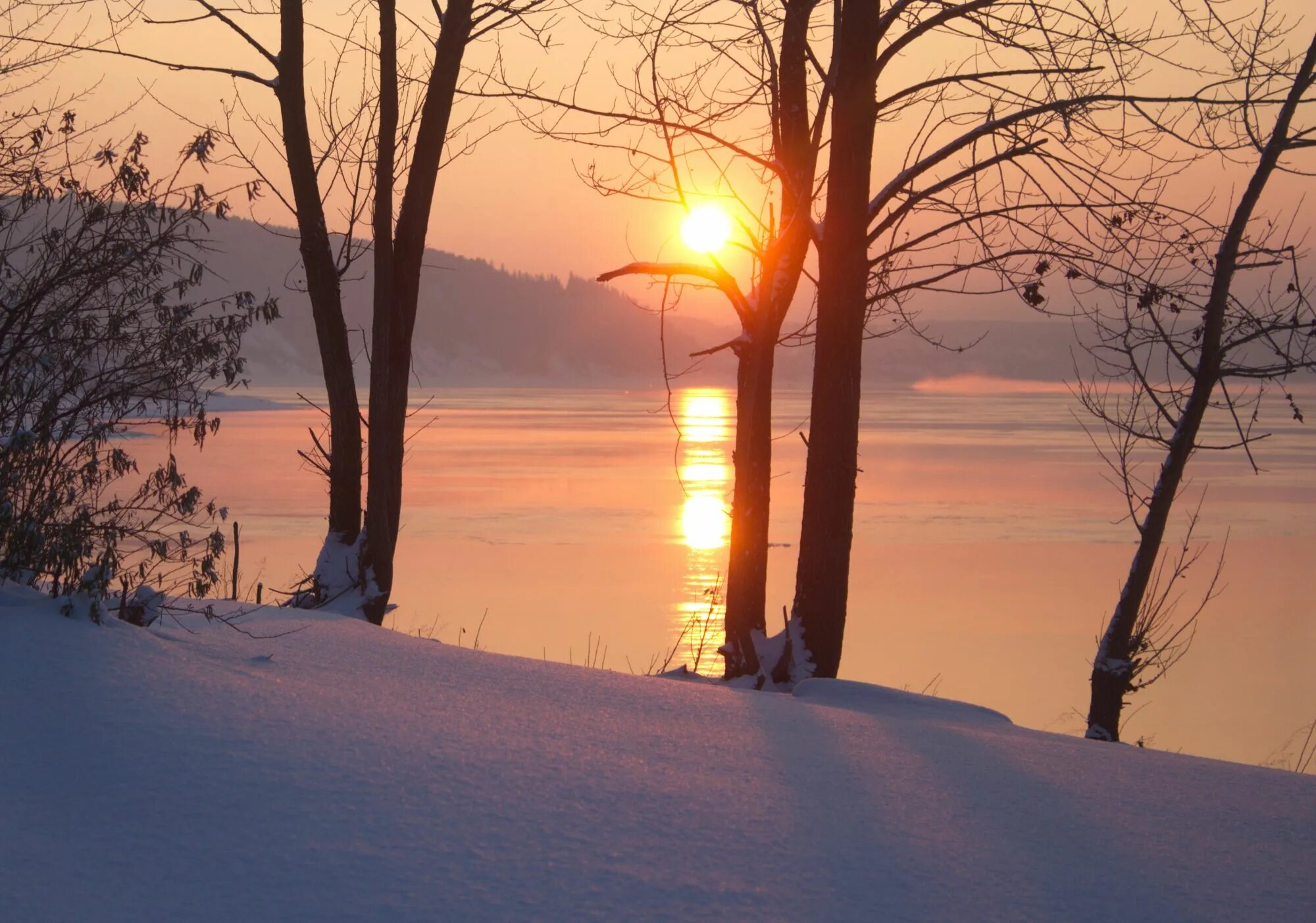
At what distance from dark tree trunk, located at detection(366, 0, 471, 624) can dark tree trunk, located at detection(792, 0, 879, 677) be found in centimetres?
309

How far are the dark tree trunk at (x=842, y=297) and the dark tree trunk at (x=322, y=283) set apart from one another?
12.0 feet

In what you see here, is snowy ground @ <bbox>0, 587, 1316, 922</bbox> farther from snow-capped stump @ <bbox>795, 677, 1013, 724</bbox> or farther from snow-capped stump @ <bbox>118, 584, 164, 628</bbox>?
snow-capped stump @ <bbox>795, 677, 1013, 724</bbox>

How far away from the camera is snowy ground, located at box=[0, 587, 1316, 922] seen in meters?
3.21

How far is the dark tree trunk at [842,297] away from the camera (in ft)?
28.7

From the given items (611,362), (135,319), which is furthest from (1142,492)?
(611,362)

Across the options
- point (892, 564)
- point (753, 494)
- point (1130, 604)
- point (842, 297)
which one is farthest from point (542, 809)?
point (892, 564)

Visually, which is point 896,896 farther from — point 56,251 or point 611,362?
point 611,362

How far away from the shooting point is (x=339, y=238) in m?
11.3

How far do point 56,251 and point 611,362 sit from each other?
146 meters

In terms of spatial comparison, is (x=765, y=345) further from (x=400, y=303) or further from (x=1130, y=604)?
(x=1130, y=604)

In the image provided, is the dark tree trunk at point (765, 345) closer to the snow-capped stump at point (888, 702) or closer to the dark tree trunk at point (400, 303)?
the snow-capped stump at point (888, 702)

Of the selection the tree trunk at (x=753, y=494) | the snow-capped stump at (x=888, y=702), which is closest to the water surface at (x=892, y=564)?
the tree trunk at (x=753, y=494)

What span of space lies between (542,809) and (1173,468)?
7574mm

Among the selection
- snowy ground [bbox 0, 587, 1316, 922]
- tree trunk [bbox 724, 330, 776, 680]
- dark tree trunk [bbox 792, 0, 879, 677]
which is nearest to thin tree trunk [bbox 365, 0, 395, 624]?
tree trunk [bbox 724, 330, 776, 680]
